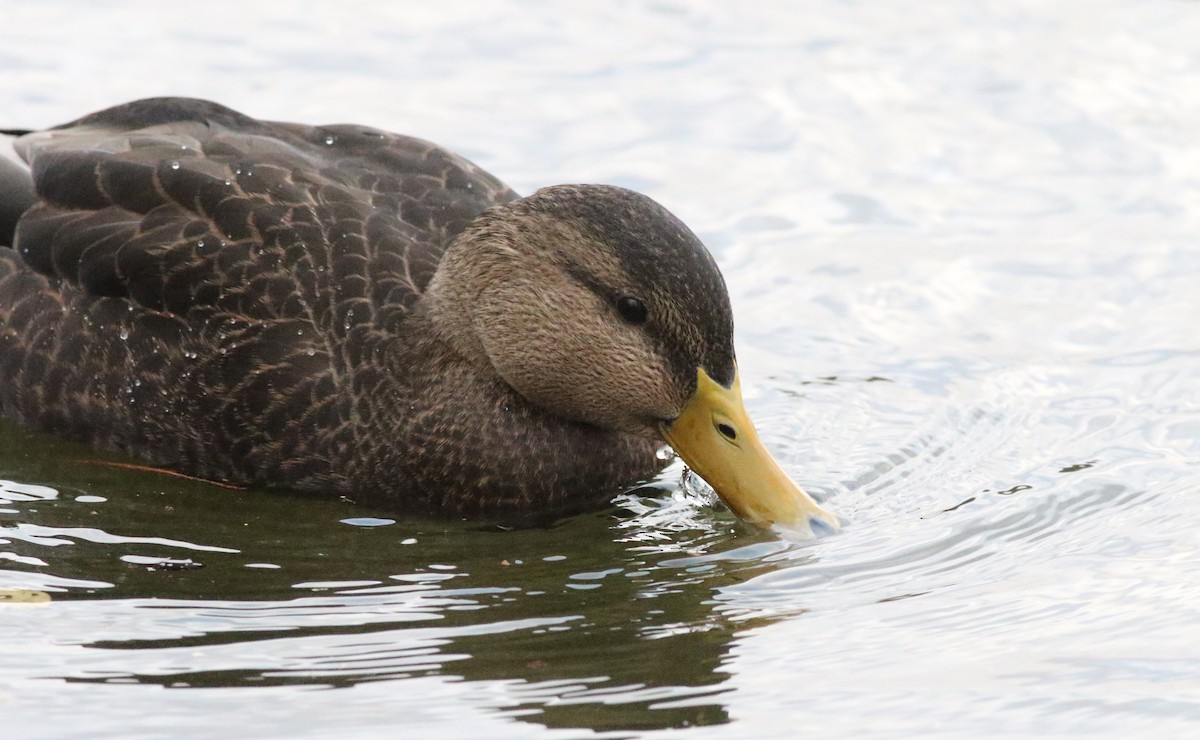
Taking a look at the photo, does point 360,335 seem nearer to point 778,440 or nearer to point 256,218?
point 256,218

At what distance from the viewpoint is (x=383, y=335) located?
8352mm

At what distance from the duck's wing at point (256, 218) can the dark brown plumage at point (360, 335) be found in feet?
0.04

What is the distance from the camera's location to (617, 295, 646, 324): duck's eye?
7.88 metres

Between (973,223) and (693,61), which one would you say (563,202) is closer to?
(973,223)

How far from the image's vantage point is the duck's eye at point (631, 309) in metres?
7.88

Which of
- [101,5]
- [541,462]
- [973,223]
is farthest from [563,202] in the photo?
[101,5]

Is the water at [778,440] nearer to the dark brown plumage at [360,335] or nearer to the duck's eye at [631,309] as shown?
the dark brown plumage at [360,335]

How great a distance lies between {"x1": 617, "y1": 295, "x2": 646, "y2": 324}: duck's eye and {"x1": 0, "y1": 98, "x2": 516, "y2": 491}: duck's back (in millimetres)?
991

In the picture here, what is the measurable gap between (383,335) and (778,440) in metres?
1.95

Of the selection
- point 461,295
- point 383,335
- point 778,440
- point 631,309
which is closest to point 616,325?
point 631,309

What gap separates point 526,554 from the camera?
26.0 ft

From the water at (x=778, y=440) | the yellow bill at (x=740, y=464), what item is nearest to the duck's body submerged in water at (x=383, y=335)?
the yellow bill at (x=740, y=464)

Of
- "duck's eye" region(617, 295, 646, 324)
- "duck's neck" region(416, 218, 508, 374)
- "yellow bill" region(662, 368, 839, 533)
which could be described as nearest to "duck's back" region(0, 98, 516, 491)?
"duck's neck" region(416, 218, 508, 374)

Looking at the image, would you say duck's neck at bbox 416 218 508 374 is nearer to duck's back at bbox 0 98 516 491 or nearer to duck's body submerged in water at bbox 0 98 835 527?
duck's body submerged in water at bbox 0 98 835 527
